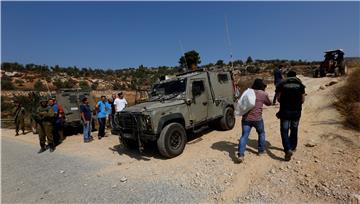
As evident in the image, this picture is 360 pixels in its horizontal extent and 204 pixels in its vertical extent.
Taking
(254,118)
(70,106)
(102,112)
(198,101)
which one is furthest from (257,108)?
(70,106)

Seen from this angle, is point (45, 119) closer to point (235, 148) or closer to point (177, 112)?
point (177, 112)

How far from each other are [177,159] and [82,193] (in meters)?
2.24

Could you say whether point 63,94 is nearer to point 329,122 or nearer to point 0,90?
point 329,122

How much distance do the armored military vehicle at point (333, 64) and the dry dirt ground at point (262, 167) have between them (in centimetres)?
1163

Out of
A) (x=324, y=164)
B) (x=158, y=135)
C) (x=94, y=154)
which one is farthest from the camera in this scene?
(x=94, y=154)

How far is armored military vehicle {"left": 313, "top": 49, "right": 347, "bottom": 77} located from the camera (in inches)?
677

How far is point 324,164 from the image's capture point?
4.51 m

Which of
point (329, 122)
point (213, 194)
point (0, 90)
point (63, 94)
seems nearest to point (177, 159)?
point (213, 194)

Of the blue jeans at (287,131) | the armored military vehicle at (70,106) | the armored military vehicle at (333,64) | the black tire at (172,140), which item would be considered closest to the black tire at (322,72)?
the armored military vehicle at (333,64)

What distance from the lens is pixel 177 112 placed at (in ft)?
20.7

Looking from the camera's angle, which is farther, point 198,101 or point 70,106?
point 70,106

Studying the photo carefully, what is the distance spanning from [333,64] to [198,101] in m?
15.5

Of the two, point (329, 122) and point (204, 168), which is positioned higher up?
point (329, 122)

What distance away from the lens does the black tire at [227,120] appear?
788cm
